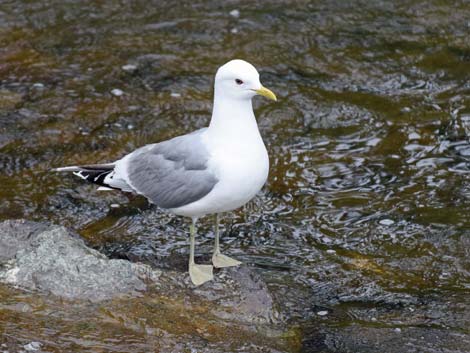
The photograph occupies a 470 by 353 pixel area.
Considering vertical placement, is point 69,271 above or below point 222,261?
above

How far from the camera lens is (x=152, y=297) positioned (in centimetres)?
567

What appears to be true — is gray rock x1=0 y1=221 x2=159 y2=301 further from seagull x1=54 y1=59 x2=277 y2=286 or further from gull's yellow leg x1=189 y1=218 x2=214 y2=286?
seagull x1=54 y1=59 x2=277 y2=286

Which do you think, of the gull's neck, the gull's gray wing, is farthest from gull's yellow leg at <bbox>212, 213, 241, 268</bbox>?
the gull's neck

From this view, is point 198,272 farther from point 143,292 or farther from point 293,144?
point 293,144

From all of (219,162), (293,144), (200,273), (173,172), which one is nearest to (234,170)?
(219,162)

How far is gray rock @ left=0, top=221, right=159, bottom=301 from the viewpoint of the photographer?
18.4 feet

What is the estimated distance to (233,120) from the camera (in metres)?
5.82

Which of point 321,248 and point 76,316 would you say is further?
point 321,248

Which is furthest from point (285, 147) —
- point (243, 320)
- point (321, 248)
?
point (243, 320)

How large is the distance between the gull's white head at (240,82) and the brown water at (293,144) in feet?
4.60

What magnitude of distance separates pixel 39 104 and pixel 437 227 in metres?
4.19

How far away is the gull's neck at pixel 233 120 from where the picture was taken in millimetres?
5797

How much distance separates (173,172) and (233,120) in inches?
21.7

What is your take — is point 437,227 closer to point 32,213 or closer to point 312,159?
point 312,159
